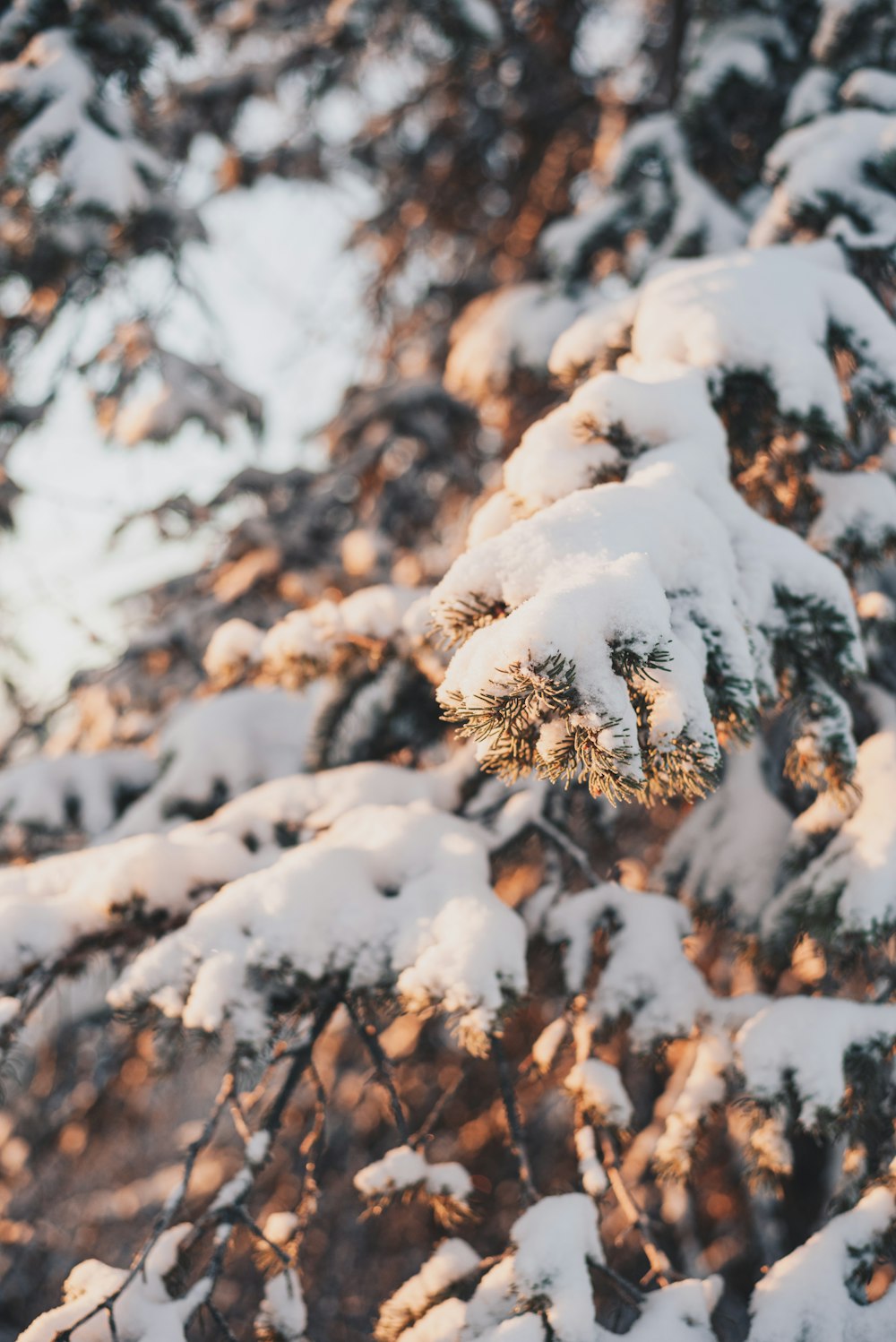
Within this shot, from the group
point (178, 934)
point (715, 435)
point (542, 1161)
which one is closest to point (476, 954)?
point (178, 934)

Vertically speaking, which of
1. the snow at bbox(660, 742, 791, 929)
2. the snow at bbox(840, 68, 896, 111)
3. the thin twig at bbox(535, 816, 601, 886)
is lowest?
the snow at bbox(660, 742, 791, 929)

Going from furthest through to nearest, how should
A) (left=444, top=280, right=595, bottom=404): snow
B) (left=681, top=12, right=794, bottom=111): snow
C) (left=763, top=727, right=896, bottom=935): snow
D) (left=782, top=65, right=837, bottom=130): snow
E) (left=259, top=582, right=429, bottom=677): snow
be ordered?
(left=444, top=280, right=595, bottom=404): snow
(left=681, top=12, right=794, bottom=111): snow
(left=782, top=65, right=837, bottom=130): snow
(left=259, top=582, right=429, bottom=677): snow
(left=763, top=727, right=896, bottom=935): snow

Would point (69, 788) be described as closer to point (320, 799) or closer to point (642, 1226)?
point (320, 799)

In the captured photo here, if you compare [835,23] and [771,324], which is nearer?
[771,324]

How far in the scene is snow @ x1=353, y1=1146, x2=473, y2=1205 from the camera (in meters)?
1.26

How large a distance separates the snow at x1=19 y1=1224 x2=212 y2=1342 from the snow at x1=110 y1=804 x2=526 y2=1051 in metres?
0.36

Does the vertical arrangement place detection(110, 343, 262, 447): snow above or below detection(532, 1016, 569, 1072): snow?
above

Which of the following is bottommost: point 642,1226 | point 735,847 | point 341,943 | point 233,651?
point 735,847

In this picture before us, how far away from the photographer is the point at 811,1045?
1324 mm

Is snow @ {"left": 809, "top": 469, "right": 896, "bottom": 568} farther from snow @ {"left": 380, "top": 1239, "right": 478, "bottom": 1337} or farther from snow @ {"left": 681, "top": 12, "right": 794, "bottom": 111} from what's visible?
snow @ {"left": 681, "top": 12, "right": 794, "bottom": 111}

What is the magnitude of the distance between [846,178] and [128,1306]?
8.87 ft

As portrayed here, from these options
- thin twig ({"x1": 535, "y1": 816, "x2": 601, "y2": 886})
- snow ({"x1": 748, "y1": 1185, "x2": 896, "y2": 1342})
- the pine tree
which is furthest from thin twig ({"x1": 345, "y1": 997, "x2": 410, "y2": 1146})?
snow ({"x1": 748, "y1": 1185, "x2": 896, "y2": 1342})

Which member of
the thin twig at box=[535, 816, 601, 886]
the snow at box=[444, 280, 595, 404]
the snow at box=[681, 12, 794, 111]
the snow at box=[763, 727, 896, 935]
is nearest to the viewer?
the snow at box=[763, 727, 896, 935]

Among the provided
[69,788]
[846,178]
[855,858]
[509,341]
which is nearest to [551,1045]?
[855,858]
